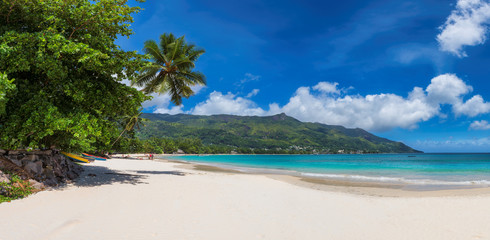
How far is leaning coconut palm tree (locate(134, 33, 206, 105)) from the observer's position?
2016 centimetres

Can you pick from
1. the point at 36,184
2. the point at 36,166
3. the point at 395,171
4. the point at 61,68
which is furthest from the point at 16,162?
the point at 395,171

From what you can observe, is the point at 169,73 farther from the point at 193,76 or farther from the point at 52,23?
the point at 52,23

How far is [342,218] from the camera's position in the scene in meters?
6.88

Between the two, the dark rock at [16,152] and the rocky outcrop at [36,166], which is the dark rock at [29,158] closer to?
the rocky outcrop at [36,166]

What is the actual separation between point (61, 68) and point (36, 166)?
385 cm

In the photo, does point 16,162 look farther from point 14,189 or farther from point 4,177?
point 14,189

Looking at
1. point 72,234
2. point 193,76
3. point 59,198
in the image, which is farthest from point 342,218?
point 193,76

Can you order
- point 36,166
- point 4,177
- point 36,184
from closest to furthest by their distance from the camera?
point 4,177 → point 36,184 → point 36,166

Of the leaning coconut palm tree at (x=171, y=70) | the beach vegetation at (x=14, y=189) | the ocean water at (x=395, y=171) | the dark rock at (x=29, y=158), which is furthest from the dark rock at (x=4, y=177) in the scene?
the ocean water at (x=395, y=171)

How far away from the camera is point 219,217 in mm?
6426

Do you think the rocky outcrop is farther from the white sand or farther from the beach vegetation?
the white sand

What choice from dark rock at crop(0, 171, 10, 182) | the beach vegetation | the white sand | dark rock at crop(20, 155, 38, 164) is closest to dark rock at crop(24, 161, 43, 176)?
dark rock at crop(20, 155, 38, 164)

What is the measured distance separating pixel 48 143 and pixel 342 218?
12246 mm

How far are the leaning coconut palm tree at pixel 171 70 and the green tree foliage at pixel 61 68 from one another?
8728 millimetres
